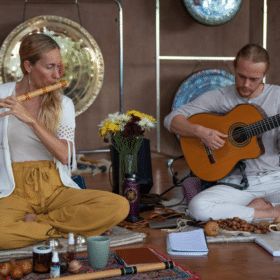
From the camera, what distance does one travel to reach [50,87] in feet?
6.89

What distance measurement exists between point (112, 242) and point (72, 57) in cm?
296

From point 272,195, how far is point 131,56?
2.77 metres

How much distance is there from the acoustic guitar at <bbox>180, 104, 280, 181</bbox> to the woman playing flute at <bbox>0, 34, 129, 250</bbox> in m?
0.69

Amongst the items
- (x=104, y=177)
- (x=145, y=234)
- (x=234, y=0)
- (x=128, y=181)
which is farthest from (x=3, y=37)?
(x=145, y=234)

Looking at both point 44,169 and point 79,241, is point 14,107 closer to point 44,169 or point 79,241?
point 44,169

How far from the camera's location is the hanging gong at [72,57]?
4.50m

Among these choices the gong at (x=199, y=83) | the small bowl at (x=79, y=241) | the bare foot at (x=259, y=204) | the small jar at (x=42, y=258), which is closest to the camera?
the small jar at (x=42, y=258)

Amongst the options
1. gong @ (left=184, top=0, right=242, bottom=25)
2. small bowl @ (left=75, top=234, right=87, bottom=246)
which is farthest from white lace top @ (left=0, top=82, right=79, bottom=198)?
gong @ (left=184, top=0, right=242, bottom=25)

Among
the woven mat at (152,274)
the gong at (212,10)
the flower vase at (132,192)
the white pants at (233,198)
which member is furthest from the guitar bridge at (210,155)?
the gong at (212,10)

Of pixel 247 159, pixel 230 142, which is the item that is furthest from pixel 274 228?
pixel 230 142

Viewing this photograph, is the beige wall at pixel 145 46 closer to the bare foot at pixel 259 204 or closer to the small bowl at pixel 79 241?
the bare foot at pixel 259 204

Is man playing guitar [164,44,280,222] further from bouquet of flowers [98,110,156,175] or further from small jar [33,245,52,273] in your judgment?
small jar [33,245,52,273]

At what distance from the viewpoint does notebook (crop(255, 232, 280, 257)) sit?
6.52 feet

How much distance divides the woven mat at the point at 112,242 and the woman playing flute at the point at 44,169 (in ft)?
0.18
